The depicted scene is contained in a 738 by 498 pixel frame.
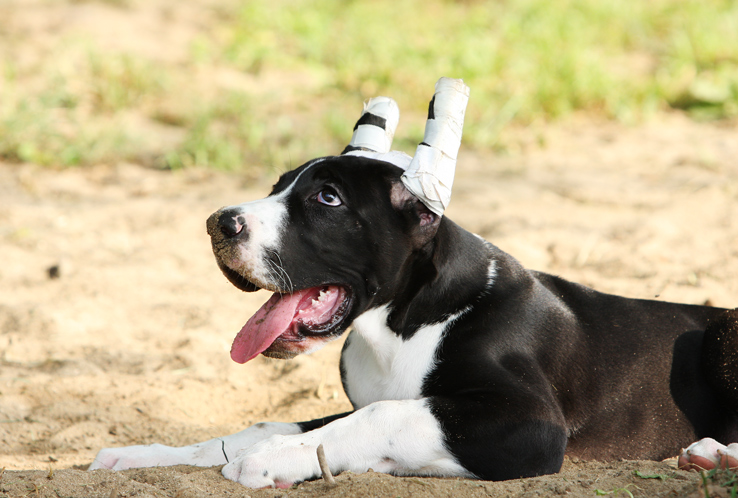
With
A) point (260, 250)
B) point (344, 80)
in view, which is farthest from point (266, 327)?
point (344, 80)

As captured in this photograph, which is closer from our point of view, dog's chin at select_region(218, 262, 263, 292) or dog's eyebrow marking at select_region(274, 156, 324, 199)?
dog's chin at select_region(218, 262, 263, 292)

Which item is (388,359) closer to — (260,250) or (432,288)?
(432,288)

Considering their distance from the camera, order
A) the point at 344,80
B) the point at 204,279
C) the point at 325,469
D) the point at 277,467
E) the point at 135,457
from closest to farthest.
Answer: the point at 325,469 → the point at 277,467 → the point at 135,457 → the point at 204,279 → the point at 344,80

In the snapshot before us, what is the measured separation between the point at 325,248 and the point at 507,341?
829 mm

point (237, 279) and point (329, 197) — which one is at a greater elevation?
point (329, 197)

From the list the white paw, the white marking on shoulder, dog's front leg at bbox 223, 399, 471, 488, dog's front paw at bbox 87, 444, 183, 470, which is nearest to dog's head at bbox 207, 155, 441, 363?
the white marking on shoulder

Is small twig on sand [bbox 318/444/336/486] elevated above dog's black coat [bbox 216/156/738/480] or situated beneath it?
situated beneath

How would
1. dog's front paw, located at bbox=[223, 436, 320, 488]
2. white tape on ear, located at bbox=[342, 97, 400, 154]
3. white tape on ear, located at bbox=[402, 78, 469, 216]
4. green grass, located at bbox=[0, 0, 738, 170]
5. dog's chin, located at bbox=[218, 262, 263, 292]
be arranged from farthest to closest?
green grass, located at bbox=[0, 0, 738, 170] → white tape on ear, located at bbox=[342, 97, 400, 154] → dog's chin, located at bbox=[218, 262, 263, 292] → white tape on ear, located at bbox=[402, 78, 469, 216] → dog's front paw, located at bbox=[223, 436, 320, 488]

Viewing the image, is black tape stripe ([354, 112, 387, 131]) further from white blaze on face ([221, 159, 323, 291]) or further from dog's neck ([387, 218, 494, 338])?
white blaze on face ([221, 159, 323, 291])

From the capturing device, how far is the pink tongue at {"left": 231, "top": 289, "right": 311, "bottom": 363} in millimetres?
3092

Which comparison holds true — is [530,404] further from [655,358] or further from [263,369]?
[263,369]

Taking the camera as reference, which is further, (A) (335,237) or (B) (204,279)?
(B) (204,279)

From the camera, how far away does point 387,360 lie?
126 inches

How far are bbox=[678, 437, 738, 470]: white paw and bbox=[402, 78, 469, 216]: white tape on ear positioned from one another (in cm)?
131
